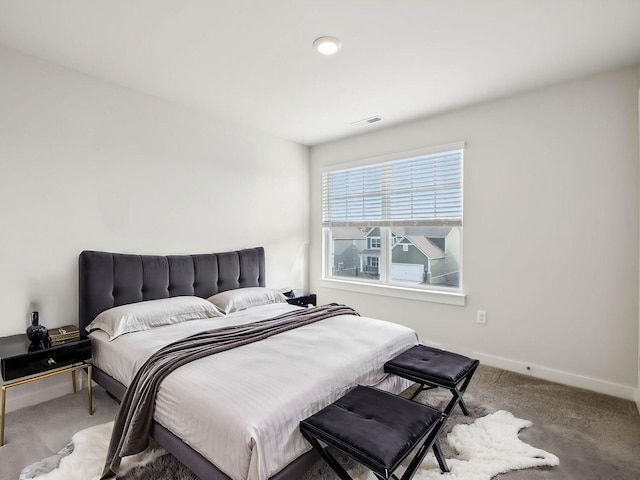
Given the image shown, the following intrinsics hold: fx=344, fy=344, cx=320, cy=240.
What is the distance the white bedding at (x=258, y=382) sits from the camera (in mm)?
1465

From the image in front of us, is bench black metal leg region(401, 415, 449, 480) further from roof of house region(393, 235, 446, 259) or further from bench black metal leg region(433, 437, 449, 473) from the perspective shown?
roof of house region(393, 235, 446, 259)

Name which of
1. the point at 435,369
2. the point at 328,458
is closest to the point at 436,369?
the point at 435,369

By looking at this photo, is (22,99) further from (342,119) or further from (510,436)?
(510,436)

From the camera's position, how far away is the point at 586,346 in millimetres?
2867

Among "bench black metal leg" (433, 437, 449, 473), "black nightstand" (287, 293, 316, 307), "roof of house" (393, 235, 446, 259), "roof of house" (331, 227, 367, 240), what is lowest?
"bench black metal leg" (433, 437, 449, 473)

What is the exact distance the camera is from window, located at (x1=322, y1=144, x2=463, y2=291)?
3707 millimetres

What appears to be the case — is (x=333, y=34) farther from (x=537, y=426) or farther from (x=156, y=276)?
(x=537, y=426)

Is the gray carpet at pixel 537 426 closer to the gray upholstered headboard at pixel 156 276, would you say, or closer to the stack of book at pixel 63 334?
the stack of book at pixel 63 334

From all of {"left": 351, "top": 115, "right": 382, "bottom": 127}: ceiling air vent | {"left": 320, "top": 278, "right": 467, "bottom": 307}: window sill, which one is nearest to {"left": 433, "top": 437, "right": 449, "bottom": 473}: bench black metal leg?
{"left": 320, "top": 278, "right": 467, "bottom": 307}: window sill

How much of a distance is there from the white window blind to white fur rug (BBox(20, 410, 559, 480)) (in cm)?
208

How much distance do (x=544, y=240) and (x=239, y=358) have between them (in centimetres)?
276

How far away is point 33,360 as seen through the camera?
2193mm

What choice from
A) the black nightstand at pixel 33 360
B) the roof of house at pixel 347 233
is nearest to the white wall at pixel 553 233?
the roof of house at pixel 347 233

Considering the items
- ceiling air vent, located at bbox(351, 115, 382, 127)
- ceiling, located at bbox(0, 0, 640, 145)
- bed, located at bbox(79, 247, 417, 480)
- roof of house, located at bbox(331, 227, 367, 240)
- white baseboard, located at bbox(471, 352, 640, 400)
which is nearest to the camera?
bed, located at bbox(79, 247, 417, 480)
